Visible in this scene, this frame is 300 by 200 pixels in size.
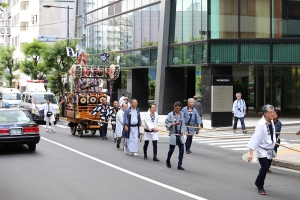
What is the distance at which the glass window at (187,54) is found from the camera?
33344mm

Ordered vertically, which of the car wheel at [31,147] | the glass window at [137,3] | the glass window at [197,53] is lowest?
the car wheel at [31,147]

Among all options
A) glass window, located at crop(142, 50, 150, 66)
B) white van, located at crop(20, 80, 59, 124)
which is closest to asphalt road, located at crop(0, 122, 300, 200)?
white van, located at crop(20, 80, 59, 124)

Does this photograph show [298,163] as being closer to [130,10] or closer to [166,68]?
[166,68]

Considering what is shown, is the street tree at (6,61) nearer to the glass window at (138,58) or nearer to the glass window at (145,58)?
the glass window at (138,58)

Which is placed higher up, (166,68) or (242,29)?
(242,29)

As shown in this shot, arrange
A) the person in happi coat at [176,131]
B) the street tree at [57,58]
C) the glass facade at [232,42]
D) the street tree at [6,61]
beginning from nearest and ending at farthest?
the person in happi coat at [176,131] → the glass facade at [232,42] → the street tree at [57,58] → the street tree at [6,61]

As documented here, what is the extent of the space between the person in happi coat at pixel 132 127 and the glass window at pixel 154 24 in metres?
21.9

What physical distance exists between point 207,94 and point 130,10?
12685 mm

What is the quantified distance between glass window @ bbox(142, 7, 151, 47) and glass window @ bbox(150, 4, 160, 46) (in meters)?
0.51

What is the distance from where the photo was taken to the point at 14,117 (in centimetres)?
1664

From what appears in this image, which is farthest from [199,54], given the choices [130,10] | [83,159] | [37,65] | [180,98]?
[37,65]

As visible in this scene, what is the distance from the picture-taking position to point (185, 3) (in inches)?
1335

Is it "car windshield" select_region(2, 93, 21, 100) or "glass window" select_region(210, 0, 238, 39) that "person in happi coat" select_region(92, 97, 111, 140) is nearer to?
"glass window" select_region(210, 0, 238, 39)

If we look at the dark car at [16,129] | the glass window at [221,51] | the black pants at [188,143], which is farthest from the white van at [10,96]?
the black pants at [188,143]
